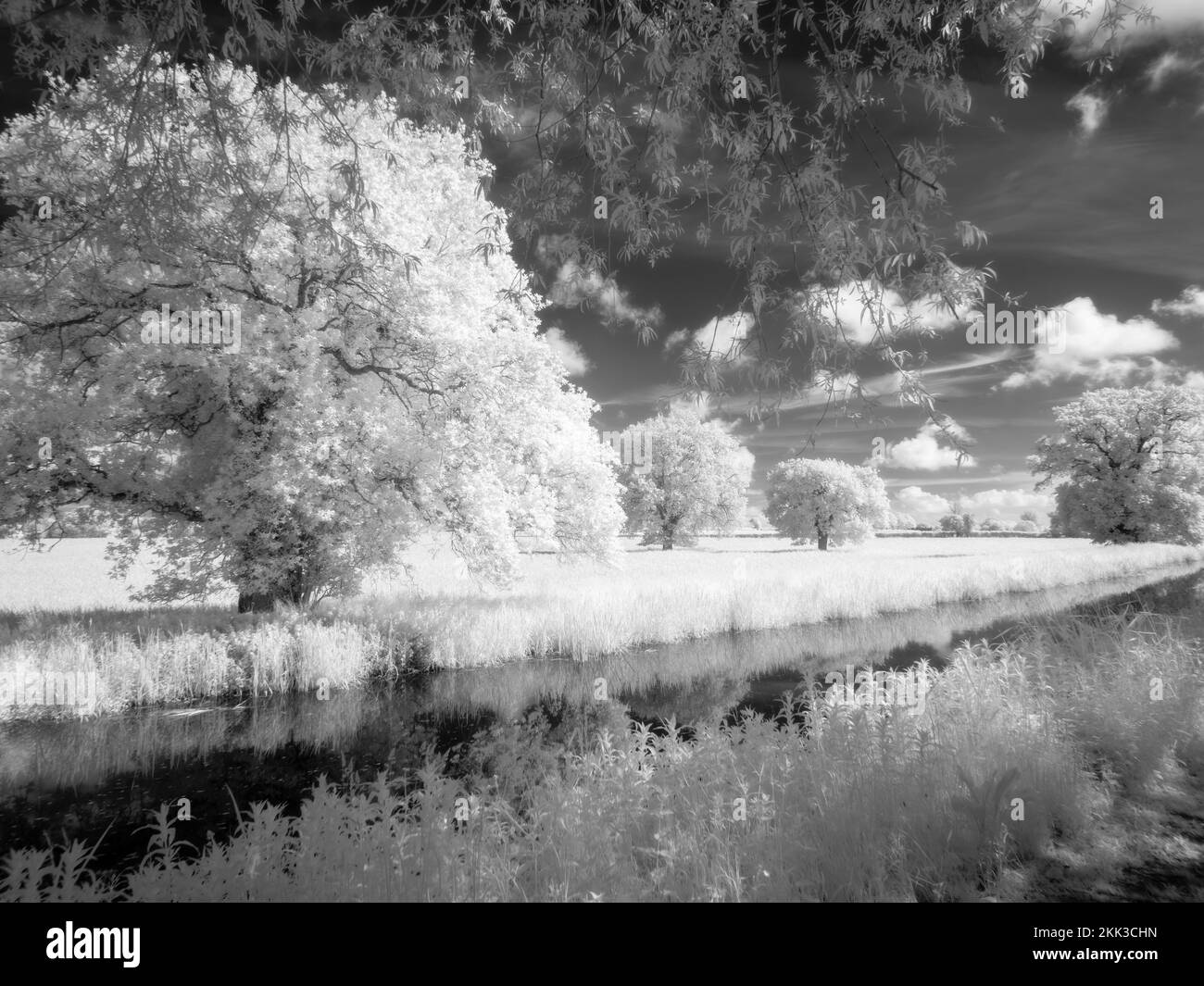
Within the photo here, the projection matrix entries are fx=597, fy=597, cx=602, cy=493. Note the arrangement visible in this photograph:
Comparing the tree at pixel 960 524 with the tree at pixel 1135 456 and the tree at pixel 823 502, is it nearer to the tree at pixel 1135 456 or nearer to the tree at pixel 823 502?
the tree at pixel 823 502

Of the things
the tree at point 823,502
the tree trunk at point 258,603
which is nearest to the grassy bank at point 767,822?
the tree trunk at point 258,603

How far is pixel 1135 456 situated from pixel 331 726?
42428 millimetres

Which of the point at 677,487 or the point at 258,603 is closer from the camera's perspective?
the point at 258,603

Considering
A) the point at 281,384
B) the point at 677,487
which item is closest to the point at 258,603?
the point at 281,384

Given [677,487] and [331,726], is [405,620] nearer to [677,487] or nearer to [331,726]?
[331,726]

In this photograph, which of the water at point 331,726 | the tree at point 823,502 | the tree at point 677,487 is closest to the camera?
the water at point 331,726

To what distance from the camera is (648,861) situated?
545 centimetres

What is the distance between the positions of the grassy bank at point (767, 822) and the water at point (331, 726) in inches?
82.2

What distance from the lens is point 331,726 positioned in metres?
12.4

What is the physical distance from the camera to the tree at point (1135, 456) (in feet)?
108

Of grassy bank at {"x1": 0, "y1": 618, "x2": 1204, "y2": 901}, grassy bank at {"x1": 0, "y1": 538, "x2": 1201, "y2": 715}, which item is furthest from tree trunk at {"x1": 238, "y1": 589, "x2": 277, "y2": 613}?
grassy bank at {"x1": 0, "y1": 618, "x2": 1204, "y2": 901}
